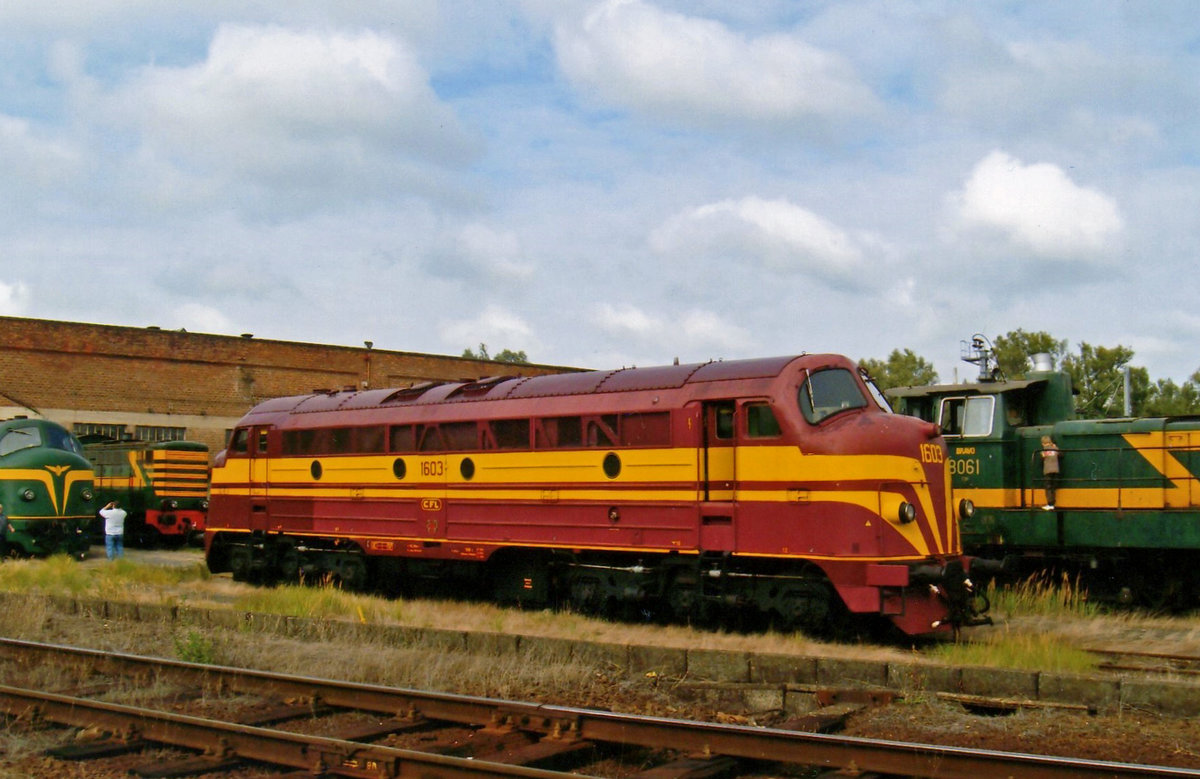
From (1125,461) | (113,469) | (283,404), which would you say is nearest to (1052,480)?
(1125,461)

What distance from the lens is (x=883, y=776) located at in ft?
21.7

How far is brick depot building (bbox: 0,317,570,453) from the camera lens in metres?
32.7

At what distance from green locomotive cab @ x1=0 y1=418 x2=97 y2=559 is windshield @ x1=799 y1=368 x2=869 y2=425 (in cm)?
1737

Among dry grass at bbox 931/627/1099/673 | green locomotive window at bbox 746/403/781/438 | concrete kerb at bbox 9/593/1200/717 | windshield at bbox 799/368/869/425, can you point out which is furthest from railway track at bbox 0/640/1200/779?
windshield at bbox 799/368/869/425

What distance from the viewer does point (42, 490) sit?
22828mm

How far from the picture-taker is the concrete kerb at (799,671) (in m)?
8.55

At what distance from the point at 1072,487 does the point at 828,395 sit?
15.2 feet

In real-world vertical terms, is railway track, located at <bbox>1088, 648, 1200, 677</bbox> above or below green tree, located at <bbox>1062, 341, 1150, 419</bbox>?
below

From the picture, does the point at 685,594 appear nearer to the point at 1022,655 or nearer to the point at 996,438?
the point at 1022,655

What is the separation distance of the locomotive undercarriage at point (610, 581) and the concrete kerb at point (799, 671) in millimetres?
2364

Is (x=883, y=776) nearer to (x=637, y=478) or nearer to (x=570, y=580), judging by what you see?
(x=637, y=478)

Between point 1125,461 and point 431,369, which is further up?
point 431,369

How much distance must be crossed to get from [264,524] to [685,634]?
874cm

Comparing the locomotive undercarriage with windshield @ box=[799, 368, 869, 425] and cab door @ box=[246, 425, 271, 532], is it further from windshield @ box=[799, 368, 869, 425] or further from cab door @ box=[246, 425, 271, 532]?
windshield @ box=[799, 368, 869, 425]
